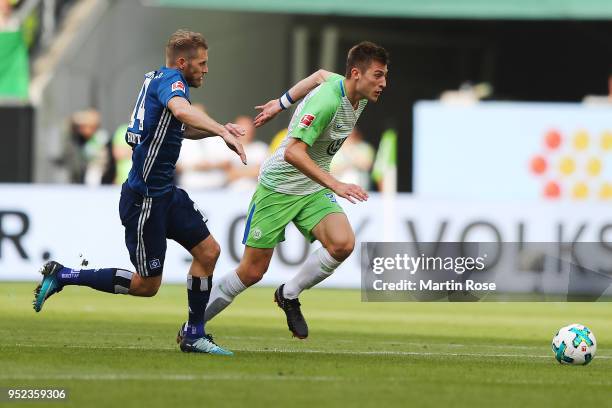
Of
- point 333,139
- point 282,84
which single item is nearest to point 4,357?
point 333,139

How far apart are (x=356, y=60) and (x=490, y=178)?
1109 cm

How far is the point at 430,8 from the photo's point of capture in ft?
78.2

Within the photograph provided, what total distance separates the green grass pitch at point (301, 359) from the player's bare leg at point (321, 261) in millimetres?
244

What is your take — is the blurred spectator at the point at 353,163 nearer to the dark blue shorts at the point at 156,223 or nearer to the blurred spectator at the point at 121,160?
the blurred spectator at the point at 121,160

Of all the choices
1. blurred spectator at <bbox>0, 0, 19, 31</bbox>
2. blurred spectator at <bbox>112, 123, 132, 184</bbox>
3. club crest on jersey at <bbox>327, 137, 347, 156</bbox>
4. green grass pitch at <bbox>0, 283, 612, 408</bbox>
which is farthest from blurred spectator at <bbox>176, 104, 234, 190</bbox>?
club crest on jersey at <bbox>327, 137, 347, 156</bbox>

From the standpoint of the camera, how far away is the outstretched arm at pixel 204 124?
353 inches

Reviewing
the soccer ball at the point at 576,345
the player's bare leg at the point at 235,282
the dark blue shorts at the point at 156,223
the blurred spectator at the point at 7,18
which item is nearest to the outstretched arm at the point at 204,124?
the dark blue shorts at the point at 156,223

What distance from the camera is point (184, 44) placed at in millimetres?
9680

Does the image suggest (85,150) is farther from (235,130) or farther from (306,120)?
(235,130)

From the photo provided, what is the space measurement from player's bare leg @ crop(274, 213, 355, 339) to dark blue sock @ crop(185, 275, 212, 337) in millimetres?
1029

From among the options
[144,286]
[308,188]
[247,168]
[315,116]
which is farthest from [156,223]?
[247,168]

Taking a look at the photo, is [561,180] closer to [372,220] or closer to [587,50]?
[372,220]

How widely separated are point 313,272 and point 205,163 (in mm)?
11474

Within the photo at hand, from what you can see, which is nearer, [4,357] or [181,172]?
[4,357]
